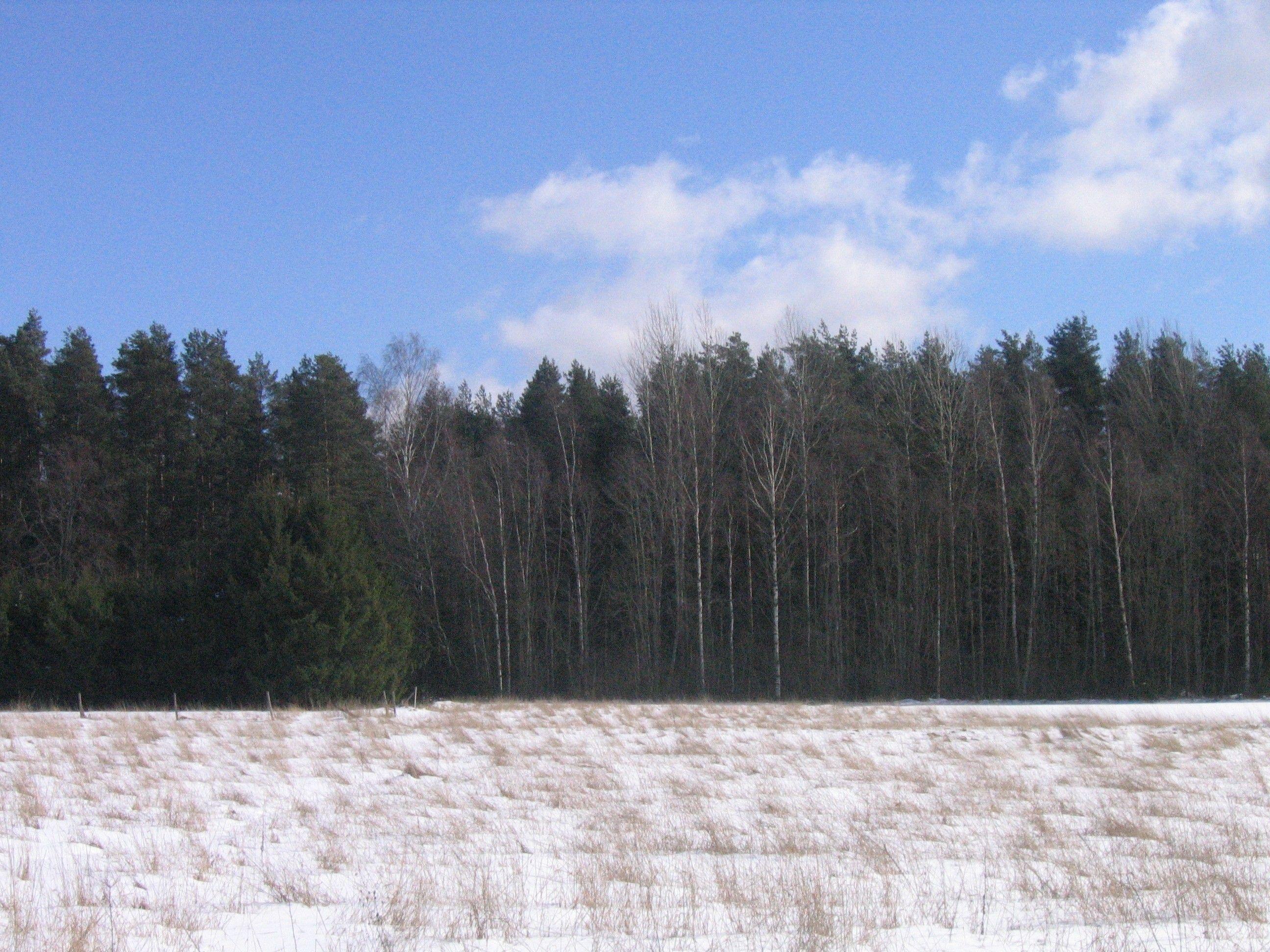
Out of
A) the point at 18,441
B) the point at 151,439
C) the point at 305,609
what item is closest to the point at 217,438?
the point at 151,439

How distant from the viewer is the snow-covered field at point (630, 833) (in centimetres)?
731

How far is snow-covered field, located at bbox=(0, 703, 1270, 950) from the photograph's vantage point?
7312 mm

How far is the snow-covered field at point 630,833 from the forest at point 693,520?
1440 centimetres

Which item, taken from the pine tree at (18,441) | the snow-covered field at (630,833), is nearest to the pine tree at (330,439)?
the pine tree at (18,441)

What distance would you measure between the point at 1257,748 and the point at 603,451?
1302 inches

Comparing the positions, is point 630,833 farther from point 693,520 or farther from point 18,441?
point 18,441

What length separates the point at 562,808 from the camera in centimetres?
1361

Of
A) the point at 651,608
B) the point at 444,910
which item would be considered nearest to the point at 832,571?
the point at 651,608

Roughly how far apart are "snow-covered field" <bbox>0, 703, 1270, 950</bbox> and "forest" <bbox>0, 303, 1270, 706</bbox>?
14399 mm

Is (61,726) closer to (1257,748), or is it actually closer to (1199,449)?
(1257,748)

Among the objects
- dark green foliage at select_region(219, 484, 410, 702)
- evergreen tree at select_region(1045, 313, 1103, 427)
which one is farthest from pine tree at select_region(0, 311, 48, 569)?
evergreen tree at select_region(1045, 313, 1103, 427)

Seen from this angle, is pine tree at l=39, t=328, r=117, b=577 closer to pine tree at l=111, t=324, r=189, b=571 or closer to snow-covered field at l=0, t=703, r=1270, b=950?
pine tree at l=111, t=324, r=189, b=571

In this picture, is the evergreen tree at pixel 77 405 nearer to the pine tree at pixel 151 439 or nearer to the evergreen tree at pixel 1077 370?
the pine tree at pixel 151 439

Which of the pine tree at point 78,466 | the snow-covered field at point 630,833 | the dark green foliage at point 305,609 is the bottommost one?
the snow-covered field at point 630,833
